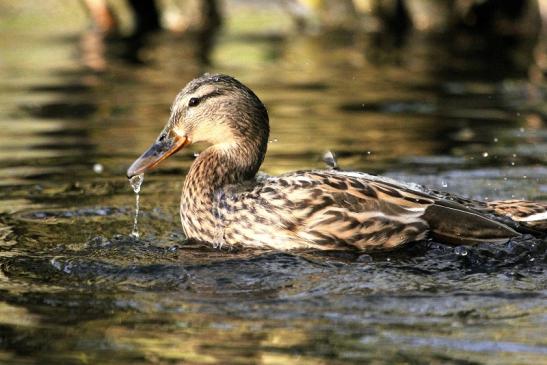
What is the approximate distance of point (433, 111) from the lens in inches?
492

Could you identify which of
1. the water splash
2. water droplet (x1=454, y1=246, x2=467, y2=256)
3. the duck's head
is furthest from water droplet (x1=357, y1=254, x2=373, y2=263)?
the water splash

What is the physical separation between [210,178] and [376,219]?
118cm

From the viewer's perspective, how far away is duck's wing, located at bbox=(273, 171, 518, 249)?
23.1 ft

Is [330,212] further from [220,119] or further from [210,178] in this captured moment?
[220,119]

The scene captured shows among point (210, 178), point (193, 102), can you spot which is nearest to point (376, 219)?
point (210, 178)

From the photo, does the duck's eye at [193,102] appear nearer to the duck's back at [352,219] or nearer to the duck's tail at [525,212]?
the duck's back at [352,219]

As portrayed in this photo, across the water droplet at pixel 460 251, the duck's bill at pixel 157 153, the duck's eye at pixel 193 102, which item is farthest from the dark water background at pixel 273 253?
the duck's eye at pixel 193 102

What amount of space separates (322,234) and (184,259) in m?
0.82

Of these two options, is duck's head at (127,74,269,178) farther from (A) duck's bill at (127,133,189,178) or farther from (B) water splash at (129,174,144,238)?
(B) water splash at (129,174,144,238)

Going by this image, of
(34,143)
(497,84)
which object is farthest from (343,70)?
(34,143)

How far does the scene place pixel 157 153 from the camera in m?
7.83

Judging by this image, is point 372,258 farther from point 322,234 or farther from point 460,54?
point 460,54

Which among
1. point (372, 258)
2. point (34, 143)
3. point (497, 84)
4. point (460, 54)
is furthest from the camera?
point (460, 54)

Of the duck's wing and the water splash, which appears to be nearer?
the duck's wing
